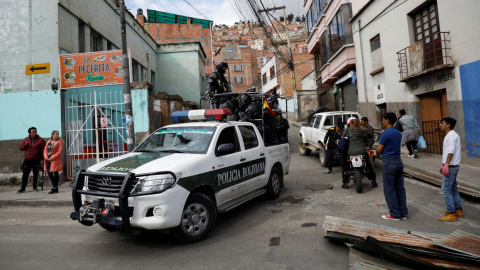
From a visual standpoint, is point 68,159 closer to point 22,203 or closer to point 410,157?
→ point 22,203

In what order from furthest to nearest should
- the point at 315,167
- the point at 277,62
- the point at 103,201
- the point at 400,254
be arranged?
the point at 277,62 → the point at 315,167 → the point at 103,201 → the point at 400,254

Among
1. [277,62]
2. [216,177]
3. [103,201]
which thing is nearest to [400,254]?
[216,177]

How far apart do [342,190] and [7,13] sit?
459 inches

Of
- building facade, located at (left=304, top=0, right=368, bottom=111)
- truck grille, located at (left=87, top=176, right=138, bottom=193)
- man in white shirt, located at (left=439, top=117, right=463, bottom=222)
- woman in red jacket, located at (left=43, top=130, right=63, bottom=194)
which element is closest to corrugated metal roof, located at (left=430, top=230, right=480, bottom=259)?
man in white shirt, located at (left=439, top=117, right=463, bottom=222)

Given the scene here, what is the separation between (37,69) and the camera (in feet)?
30.6

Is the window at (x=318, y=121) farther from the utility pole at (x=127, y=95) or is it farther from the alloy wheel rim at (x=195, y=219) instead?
the alloy wheel rim at (x=195, y=219)

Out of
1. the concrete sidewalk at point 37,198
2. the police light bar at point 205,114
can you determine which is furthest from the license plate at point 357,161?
the concrete sidewalk at point 37,198

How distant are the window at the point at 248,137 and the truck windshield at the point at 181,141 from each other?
843mm

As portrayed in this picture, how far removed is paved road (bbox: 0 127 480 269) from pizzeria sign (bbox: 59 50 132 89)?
424 cm

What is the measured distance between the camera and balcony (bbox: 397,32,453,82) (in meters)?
9.89

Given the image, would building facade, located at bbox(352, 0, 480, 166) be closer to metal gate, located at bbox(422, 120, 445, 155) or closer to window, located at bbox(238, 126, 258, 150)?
metal gate, located at bbox(422, 120, 445, 155)

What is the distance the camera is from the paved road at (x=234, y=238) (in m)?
3.64

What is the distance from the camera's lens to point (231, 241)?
4348 millimetres

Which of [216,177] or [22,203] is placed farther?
[22,203]
